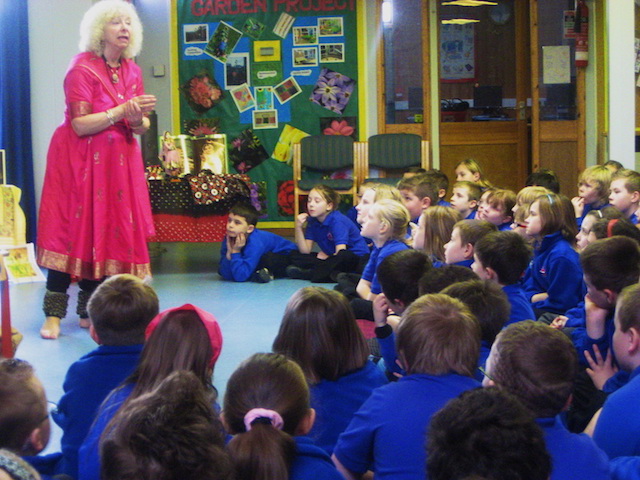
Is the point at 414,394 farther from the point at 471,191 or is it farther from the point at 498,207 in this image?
→ the point at 471,191

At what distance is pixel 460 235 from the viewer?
12.2ft

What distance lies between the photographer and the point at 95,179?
4.34m

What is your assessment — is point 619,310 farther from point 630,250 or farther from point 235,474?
point 235,474

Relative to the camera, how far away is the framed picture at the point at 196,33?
29.9ft

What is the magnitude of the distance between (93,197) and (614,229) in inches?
96.4

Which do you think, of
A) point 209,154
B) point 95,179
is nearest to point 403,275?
point 95,179

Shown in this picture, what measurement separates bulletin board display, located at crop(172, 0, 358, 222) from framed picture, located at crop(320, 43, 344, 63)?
1 cm

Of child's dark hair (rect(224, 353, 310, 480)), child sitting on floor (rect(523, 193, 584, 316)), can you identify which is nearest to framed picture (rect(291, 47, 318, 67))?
child sitting on floor (rect(523, 193, 584, 316))

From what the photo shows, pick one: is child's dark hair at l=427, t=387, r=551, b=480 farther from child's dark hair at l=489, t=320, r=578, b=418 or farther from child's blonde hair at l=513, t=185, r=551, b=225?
child's blonde hair at l=513, t=185, r=551, b=225

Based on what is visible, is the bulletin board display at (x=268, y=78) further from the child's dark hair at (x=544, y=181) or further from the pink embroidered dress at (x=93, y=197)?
→ the pink embroidered dress at (x=93, y=197)

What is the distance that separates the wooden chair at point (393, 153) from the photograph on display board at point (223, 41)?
181 centimetres

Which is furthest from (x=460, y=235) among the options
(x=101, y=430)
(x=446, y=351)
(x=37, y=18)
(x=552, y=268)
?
(x=37, y=18)

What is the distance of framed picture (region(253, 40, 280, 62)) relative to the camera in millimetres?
9070

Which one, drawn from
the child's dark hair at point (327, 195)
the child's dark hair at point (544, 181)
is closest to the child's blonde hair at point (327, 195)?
the child's dark hair at point (327, 195)
